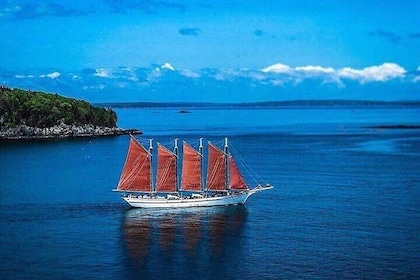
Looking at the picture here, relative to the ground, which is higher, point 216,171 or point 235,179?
point 216,171

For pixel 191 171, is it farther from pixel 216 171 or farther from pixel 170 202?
pixel 170 202

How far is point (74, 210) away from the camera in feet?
231

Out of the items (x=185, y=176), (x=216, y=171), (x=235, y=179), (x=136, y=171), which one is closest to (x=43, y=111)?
(x=136, y=171)

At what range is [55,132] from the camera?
561 feet

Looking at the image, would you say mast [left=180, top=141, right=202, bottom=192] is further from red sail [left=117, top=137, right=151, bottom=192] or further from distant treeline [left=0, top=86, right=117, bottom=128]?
distant treeline [left=0, top=86, right=117, bottom=128]

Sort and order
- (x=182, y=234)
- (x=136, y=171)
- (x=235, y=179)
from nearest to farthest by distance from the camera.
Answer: (x=182, y=234) < (x=136, y=171) < (x=235, y=179)

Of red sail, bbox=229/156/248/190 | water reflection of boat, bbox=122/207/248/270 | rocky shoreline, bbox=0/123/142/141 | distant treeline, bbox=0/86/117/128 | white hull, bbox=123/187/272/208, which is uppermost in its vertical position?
distant treeline, bbox=0/86/117/128

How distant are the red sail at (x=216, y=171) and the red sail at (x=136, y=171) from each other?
24.0 ft

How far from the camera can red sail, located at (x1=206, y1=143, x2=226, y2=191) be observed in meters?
76.1

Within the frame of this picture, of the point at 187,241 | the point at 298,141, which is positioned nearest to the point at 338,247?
the point at 187,241

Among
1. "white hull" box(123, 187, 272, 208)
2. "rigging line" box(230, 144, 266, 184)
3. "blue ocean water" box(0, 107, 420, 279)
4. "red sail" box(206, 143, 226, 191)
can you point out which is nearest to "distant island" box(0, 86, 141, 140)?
"rigging line" box(230, 144, 266, 184)

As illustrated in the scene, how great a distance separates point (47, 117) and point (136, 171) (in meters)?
103

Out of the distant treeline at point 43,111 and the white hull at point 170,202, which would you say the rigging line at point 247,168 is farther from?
the distant treeline at point 43,111

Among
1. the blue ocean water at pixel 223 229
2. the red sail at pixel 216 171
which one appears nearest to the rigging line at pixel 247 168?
the blue ocean water at pixel 223 229
